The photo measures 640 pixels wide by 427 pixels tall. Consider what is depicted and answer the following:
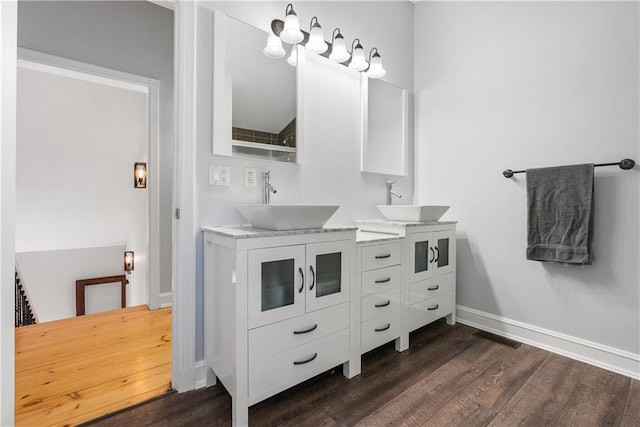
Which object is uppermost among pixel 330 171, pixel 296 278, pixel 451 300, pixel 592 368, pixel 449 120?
pixel 449 120

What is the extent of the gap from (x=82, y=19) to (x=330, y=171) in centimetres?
220

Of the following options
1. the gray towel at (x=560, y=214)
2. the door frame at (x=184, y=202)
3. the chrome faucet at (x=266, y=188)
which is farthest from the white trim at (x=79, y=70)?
the gray towel at (x=560, y=214)

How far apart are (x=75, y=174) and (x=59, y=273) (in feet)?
4.96

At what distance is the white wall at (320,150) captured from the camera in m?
1.64

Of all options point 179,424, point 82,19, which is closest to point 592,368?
point 179,424

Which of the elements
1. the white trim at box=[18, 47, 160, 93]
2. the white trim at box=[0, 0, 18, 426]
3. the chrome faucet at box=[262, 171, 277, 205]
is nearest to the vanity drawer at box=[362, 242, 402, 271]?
the chrome faucet at box=[262, 171, 277, 205]

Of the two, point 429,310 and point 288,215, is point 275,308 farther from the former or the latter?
point 429,310

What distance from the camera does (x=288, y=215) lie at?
140 cm

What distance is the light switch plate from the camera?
5.45 feet

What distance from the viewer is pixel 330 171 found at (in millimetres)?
2203

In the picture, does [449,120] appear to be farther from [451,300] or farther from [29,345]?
[29,345]

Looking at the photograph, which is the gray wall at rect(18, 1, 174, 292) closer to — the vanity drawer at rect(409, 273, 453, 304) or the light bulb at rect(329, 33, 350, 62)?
the light bulb at rect(329, 33, 350, 62)

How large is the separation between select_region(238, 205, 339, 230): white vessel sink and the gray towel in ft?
4.90

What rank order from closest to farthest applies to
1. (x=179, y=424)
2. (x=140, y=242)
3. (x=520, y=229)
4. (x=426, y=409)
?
(x=179, y=424) → (x=426, y=409) → (x=520, y=229) → (x=140, y=242)
